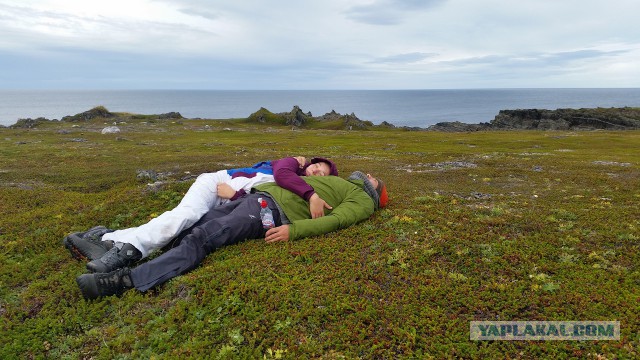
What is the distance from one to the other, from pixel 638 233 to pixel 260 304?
1181 cm

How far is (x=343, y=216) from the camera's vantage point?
1172 cm

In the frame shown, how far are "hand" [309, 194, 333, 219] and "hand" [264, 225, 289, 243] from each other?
0.96m

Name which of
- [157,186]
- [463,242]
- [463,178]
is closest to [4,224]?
[157,186]

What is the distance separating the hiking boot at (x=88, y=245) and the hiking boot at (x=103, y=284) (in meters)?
1.24

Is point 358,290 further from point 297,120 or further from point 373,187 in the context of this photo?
point 297,120

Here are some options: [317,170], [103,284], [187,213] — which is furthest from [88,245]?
[317,170]

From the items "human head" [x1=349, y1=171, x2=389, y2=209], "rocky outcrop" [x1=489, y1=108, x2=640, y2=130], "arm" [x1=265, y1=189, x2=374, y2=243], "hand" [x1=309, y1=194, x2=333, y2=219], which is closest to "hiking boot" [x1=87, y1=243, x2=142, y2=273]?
"arm" [x1=265, y1=189, x2=374, y2=243]

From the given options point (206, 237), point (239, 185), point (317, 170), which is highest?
point (317, 170)

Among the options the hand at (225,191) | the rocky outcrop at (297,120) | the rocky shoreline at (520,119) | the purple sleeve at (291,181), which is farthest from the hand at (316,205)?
the rocky outcrop at (297,120)

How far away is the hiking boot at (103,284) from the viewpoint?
28.2 ft

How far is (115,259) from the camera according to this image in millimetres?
9234

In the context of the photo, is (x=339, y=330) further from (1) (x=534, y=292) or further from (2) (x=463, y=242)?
(2) (x=463, y=242)

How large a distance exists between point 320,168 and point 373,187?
6.60 ft

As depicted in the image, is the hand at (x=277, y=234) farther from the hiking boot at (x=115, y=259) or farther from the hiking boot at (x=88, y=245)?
the hiking boot at (x=88, y=245)
